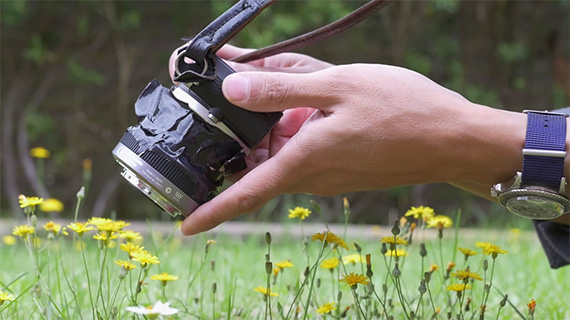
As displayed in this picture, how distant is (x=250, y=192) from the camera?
1023mm

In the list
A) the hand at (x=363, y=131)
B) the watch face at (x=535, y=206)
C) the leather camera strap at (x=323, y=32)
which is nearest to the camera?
the hand at (x=363, y=131)

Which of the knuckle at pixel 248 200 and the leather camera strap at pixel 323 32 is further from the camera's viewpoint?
the leather camera strap at pixel 323 32

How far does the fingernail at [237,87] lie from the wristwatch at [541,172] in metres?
0.43

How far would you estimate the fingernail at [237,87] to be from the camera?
3.26ft

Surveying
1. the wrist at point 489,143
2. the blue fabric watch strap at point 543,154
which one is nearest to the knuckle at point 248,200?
the wrist at point 489,143

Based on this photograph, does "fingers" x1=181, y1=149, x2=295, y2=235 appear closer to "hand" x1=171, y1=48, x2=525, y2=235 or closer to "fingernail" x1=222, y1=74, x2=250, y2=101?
"hand" x1=171, y1=48, x2=525, y2=235

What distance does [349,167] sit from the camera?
1018 millimetres

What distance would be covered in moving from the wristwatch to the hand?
0.08ft

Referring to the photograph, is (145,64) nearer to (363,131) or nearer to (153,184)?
(153,184)

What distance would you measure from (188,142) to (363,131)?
28 centimetres

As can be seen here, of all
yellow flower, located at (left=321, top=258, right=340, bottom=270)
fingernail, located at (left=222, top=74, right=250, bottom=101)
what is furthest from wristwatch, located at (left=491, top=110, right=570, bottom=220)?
fingernail, located at (left=222, top=74, right=250, bottom=101)

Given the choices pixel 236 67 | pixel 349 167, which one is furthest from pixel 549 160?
pixel 236 67

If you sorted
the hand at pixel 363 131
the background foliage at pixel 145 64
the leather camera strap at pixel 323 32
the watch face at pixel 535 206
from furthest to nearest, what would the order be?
the background foliage at pixel 145 64 → the leather camera strap at pixel 323 32 → the watch face at pixel 535 206 → the hand at pixel 363 131

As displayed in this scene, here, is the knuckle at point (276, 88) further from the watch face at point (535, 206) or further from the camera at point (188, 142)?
the watch face at point (535, 206)
